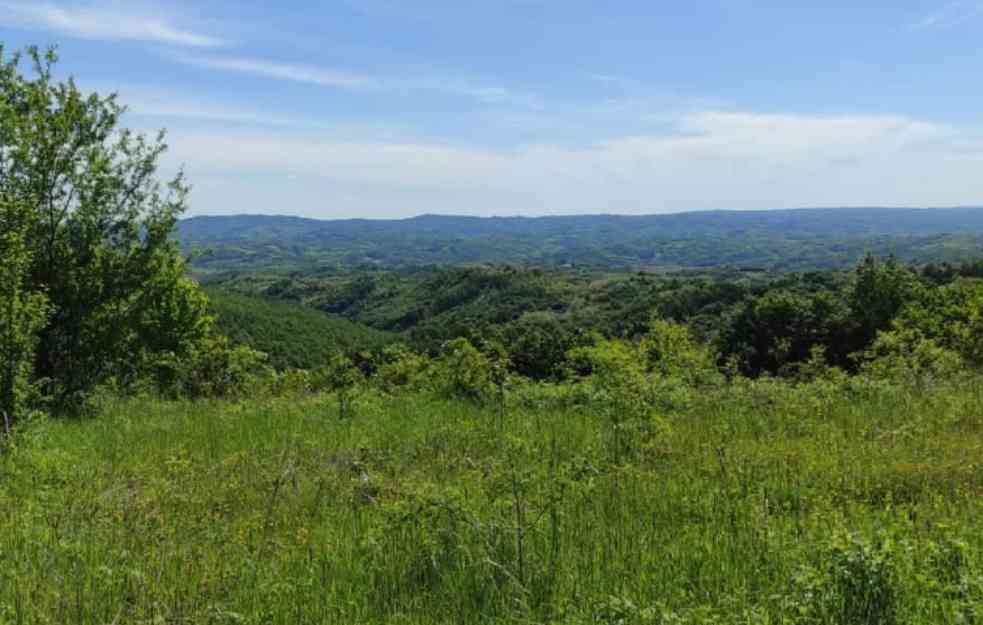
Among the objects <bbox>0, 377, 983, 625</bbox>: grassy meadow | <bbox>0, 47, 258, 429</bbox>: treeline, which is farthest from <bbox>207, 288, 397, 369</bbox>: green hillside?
<bbox>0, 377, 983, 625</bbox>: grassy meadow

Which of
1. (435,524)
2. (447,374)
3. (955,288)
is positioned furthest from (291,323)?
(435,524)

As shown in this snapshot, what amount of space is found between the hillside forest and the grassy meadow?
0.08 feet

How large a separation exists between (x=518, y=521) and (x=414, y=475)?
219cm

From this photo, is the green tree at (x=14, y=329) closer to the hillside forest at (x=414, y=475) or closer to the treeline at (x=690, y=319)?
the hillside forest at (x=414, y=475)

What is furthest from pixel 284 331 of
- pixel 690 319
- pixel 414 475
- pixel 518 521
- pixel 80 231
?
pixel 518 521

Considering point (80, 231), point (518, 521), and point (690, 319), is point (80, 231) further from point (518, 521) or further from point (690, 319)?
point (690, 319)

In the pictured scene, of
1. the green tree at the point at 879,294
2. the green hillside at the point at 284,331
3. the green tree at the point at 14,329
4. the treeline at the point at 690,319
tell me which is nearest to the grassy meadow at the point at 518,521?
the green tree at the point at 14,329

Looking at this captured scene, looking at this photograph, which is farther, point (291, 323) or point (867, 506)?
point (291, 323)

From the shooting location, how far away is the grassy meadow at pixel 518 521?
349cm

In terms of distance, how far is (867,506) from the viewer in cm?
487

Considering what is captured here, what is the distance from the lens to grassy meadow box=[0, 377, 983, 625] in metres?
3.49

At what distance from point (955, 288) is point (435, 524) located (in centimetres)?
Answer: 4779

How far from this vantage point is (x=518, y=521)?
13.2 ft

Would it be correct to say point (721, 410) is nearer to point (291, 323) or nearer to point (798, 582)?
point (798, 582)
